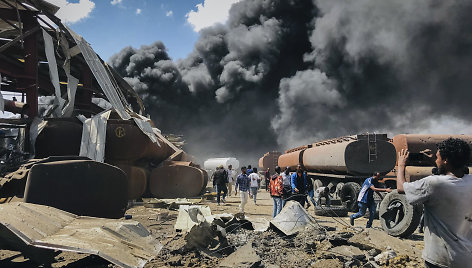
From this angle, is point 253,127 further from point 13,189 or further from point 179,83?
point 13,189

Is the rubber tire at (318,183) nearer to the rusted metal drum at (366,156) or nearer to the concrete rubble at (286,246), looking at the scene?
the rusted metal drum at (366,156)

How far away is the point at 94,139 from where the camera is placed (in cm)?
1177

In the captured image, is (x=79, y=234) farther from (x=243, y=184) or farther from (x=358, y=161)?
(x=358, y=161)

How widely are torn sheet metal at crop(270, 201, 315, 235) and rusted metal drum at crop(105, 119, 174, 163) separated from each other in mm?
7425

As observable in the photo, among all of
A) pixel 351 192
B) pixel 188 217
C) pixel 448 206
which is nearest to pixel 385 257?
pixel 448 206

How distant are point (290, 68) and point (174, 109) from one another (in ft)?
59.6

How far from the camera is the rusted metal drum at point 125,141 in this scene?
12.1 meters

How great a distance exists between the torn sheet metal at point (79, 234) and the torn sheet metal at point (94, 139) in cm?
780

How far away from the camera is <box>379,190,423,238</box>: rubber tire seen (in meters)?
7.08

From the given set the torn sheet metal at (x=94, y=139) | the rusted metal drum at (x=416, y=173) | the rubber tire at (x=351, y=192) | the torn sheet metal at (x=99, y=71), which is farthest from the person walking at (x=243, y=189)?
the torn sheet metal at (x=99, y=71)

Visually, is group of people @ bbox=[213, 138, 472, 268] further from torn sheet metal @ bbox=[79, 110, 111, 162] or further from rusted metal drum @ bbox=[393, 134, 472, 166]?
torn sheet metal @ bbox=[79, 110, 111, 162]

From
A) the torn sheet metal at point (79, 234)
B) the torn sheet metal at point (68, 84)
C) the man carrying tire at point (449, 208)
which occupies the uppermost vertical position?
the torn sheet metal at point (68, 84)

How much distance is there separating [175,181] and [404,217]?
9.64 metres

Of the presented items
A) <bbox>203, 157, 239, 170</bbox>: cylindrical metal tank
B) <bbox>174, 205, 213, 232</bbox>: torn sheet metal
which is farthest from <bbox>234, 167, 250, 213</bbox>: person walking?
<bbox>203, 157, 239, 170</bbox>: cylindrical metal tank
